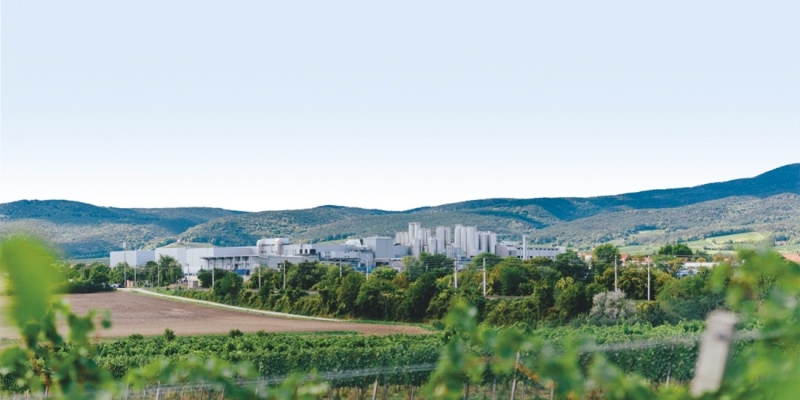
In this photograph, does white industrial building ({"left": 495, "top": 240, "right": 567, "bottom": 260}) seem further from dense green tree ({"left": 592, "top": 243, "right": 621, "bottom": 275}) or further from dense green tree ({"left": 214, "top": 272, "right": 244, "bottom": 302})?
dense green tree ({"left": 214, "top": 272, "right": 244, "bottom": 302})

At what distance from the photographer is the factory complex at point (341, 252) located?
3903cm

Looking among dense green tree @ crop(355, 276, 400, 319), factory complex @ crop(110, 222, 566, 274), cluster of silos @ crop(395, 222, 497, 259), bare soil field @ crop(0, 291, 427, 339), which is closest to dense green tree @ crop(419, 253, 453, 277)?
factory complex @ crop(110, 222, 566, 274)

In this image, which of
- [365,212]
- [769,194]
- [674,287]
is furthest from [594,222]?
[674,287]

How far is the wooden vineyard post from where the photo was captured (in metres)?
0.75

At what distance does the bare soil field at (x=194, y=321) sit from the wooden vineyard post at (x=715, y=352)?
19.0 meters

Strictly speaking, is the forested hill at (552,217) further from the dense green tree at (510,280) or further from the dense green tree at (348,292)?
the dense green tree at (348,292)

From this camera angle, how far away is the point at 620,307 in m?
19.5

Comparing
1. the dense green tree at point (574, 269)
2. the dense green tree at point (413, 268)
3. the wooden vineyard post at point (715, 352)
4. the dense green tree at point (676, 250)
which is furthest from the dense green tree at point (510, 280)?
the wooden vineyard post at point (715, 352)

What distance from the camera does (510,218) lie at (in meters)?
73.4

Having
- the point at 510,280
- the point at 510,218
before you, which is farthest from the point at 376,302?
the point at 510,218

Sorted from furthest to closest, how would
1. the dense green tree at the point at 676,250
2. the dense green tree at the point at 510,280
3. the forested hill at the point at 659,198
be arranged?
the forested hill at the point at 659,198
the dense green tree at the point at 676,250
the dense green tree at the point at 510,280

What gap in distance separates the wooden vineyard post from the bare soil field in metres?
19.0

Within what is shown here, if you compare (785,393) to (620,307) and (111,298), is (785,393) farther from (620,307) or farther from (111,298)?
(111,298)

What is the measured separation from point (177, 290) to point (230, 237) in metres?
31.4
